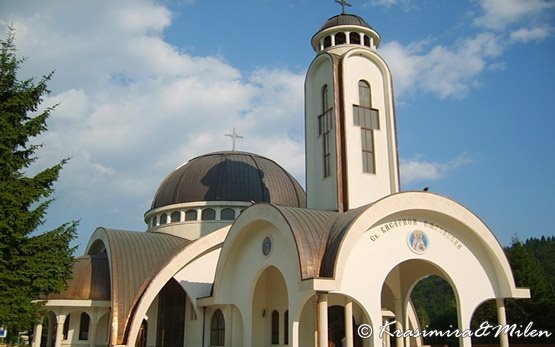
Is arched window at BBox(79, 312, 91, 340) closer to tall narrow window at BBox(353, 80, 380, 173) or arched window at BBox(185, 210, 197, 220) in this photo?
arched window at BBox(185, 210, 197, 220)

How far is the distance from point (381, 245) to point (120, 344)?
996cm

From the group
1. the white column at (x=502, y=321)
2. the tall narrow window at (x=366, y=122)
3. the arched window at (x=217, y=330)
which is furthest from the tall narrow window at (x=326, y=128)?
the white column at (x=502, y=321)

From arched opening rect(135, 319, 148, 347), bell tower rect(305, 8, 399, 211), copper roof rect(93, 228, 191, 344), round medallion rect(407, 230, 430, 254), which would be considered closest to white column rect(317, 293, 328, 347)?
round medallion rect(407, 230, 430, 254)

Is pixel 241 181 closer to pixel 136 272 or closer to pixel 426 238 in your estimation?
pixel 136 272

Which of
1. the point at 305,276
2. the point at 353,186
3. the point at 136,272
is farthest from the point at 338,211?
the point at 136,272

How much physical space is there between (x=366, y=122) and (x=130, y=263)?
10612 millimetres

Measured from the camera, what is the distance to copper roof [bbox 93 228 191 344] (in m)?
19.5

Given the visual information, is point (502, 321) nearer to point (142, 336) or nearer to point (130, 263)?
point (130, 263)

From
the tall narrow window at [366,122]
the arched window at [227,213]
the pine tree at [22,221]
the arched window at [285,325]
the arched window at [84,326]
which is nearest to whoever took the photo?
the pine tree at [22,221]

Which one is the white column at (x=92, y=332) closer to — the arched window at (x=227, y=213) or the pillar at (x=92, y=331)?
the pillar at (x=92, y=331)

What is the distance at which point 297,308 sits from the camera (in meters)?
14.9

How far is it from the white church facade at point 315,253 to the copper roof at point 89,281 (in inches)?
1.6

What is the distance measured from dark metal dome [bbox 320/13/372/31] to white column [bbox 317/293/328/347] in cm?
1096

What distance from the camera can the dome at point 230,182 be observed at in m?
25.8
